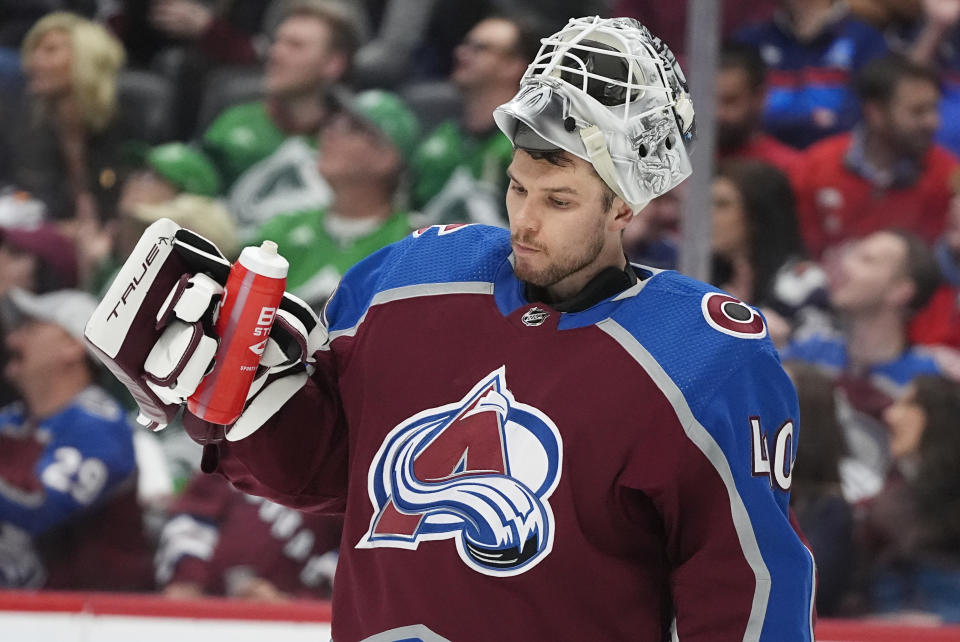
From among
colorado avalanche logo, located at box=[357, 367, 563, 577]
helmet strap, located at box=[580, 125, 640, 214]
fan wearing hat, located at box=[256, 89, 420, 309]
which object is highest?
Result: helmet strap, located at box=[580, 125, 640, 214]

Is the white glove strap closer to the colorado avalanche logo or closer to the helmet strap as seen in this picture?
the colorado avalanche logo

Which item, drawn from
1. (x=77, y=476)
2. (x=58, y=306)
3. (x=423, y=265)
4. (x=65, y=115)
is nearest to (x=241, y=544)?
(x=77, y=476)

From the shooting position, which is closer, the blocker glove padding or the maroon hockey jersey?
the blocker glove padding

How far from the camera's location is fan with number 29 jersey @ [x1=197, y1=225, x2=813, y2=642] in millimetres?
1329

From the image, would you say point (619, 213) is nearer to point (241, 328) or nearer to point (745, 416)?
point (745, 416)

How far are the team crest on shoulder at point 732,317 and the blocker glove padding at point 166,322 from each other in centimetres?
44

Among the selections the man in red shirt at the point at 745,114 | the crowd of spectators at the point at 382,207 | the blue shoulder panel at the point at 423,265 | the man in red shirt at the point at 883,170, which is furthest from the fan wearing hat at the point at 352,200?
the blue shoulder panel at the point at 423,265

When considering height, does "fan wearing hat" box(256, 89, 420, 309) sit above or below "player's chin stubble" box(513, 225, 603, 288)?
below

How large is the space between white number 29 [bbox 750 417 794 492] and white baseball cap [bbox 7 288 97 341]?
2052mm

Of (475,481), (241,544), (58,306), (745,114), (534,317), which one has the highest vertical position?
(534,317)

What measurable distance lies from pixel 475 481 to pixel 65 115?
7.57 ft

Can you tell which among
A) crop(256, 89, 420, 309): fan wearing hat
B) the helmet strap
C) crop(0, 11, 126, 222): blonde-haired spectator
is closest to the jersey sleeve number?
crop(256, 89, 420, 309): fan wearing hat

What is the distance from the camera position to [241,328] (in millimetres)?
1386

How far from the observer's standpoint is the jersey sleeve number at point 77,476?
2887 mm
